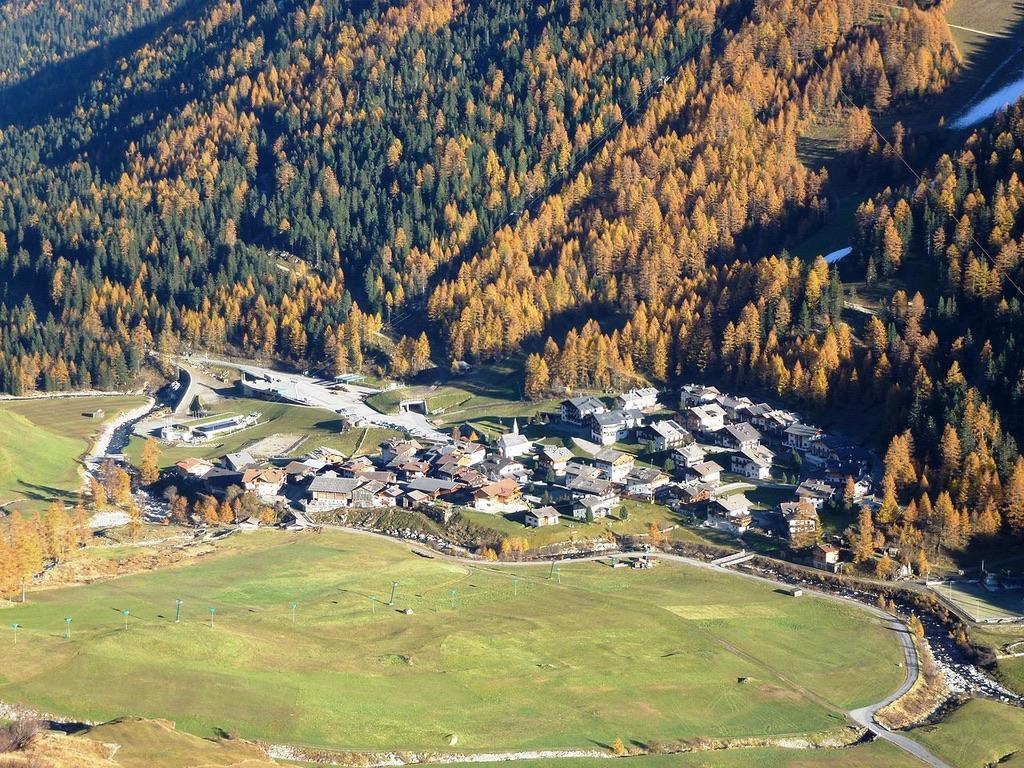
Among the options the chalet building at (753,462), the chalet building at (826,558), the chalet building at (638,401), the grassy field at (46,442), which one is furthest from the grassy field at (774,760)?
the chalet building at (638,401)

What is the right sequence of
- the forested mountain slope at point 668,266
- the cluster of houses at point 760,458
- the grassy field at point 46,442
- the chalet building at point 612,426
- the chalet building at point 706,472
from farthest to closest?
the chalet building at point 612,426, the forested mountain slope at point 668,266, the grassy field at point 46,442, the chalet building at point 706,472, the cluster of houses at point 760,458

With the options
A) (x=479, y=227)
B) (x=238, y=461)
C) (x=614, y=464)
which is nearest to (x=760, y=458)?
(x=614, y=464)

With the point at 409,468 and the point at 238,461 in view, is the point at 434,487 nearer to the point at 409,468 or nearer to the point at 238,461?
the point at 409,468

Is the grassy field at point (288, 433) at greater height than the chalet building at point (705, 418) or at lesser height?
lesser

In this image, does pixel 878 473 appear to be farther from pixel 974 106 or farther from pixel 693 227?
pixel 974 106

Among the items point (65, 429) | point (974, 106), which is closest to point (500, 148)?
point (974, 106)

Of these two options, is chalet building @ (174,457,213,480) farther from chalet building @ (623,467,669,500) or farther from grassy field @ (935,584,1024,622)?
grassy field @ (935,584,1024,622)

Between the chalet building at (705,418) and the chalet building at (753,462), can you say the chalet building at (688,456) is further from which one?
the chalet building at (705,418)
